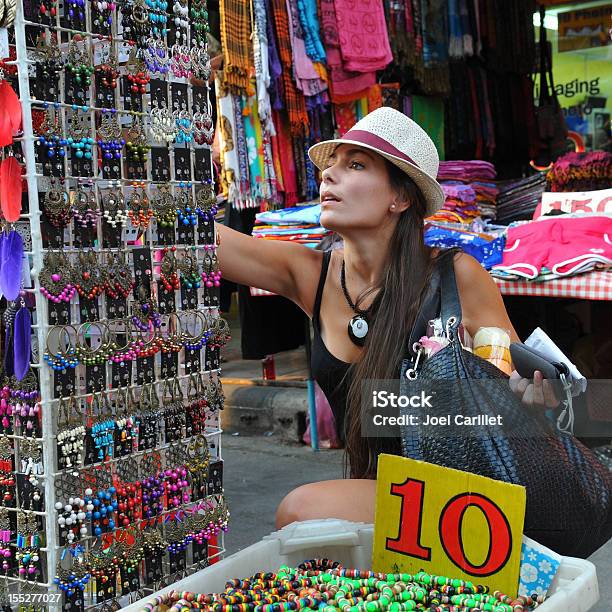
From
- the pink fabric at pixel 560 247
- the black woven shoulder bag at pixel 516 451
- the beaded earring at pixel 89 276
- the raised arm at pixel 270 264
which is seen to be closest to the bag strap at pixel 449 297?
the black woven shoulder bag at pixel 516 451

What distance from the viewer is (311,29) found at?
507 centimetres

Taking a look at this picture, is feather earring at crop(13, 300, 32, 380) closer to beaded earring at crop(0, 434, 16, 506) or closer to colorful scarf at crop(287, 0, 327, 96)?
beaded earring at crop(0, 434, 16, 506)

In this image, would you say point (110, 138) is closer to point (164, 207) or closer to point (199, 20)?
point (164, 207)

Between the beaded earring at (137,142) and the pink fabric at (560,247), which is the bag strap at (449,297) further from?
the pink fabric at (560,247)

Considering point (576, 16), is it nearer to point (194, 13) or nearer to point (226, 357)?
point (226, 357)

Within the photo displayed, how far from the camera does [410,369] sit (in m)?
1.97

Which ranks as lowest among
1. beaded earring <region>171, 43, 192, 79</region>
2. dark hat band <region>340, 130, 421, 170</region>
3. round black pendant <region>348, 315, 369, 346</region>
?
round black pendant <region>348, 315, 369, 346</region>

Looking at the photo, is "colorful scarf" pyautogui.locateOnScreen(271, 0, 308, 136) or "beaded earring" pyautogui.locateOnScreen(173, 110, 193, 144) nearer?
"beaded earring" pyautogui.locateOnScreen(173, 110, 193, 144)

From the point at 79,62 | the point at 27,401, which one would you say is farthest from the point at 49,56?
the point at 27,401

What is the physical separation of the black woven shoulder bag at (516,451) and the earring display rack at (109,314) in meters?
0.75

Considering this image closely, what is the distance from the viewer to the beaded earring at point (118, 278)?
227 centimetres

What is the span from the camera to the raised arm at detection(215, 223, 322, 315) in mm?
2779

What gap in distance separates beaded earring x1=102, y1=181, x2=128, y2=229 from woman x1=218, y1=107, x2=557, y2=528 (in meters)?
0.48

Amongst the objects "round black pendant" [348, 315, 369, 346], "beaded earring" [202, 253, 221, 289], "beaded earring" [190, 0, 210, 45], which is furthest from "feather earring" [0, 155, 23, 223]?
"round black pendant" [348, 315, 369, 346]
